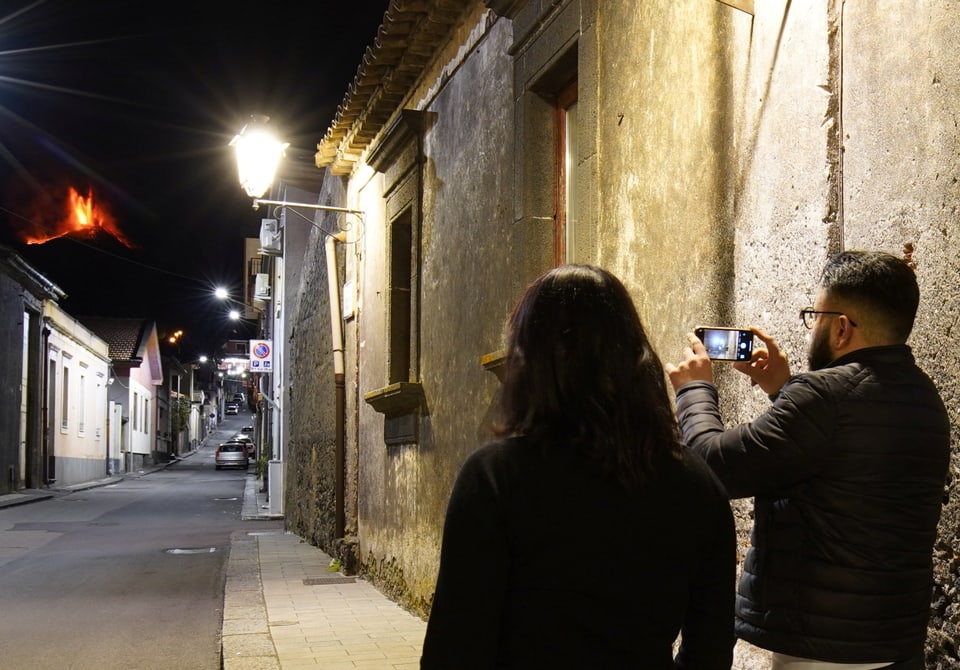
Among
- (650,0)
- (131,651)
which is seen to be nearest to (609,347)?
(650,0)

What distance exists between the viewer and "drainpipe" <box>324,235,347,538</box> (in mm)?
11781

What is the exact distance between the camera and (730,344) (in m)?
2.65

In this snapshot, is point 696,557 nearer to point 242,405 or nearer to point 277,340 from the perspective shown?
point 277,340

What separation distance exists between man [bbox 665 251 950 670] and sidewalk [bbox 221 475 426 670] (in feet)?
14.5

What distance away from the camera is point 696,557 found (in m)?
1.85

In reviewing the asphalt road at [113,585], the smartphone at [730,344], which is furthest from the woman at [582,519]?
the asphalt road at [113,585]

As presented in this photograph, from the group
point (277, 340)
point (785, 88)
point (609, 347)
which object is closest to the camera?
point (609, 347)

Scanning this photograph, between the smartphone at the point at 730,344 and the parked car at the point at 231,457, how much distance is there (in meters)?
49.6

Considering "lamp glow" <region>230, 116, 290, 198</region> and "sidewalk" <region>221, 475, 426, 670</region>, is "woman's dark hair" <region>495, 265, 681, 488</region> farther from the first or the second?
"lamp glow" <region>230, 116, 290, 198</region>

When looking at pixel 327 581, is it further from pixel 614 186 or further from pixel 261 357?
pixel 261 357

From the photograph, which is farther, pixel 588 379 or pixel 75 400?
pixel 75 400

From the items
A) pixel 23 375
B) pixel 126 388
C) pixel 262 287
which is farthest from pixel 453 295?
pixel 126 388

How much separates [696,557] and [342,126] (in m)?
10.2

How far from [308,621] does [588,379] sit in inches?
269
